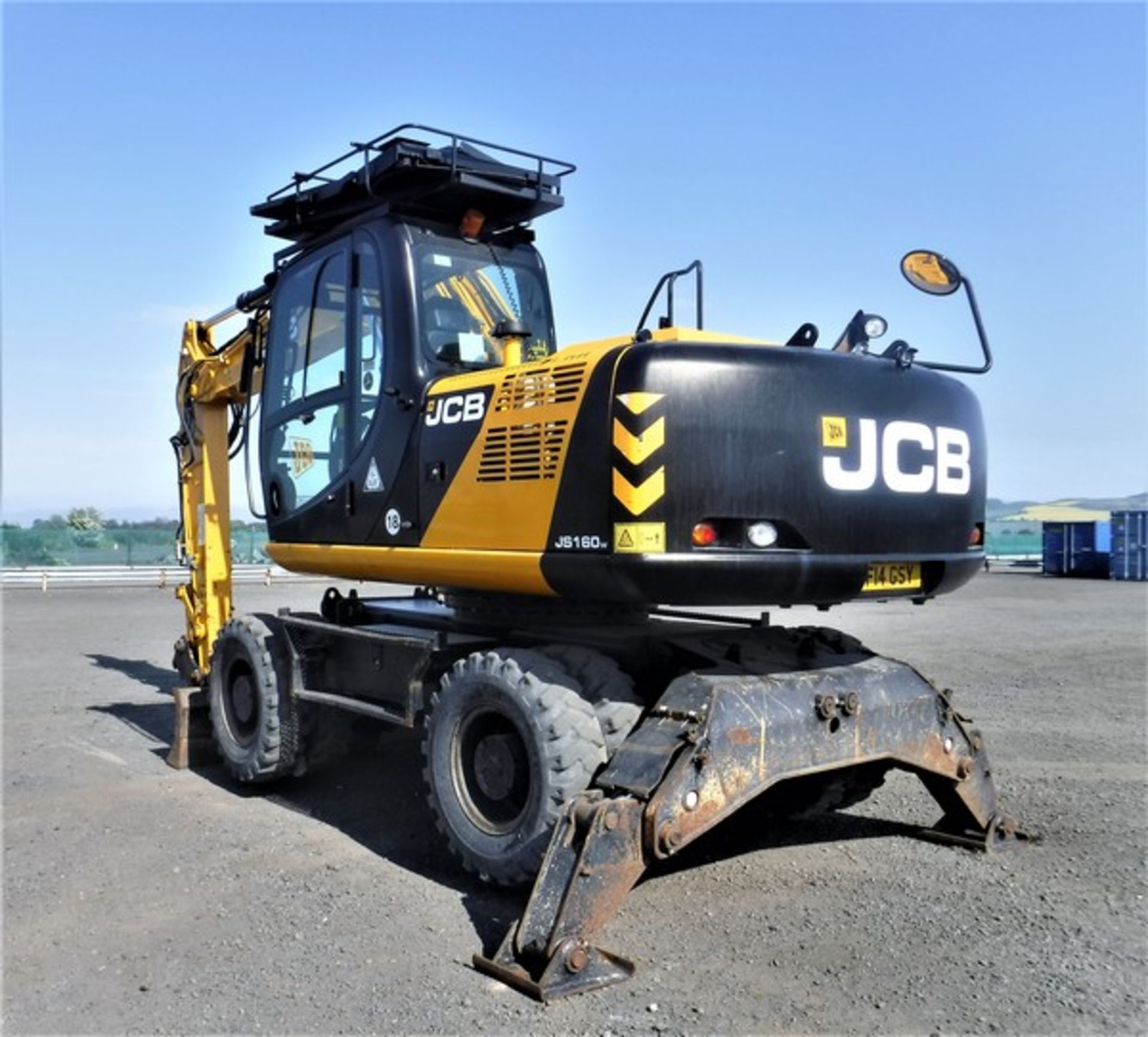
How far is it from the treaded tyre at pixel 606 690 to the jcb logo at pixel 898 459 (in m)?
1.30

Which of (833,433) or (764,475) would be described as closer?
(764,475)

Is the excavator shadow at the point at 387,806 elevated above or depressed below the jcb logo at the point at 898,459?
below

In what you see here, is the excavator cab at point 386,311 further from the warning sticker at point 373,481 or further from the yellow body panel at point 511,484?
the yellow body panel at point 511,484

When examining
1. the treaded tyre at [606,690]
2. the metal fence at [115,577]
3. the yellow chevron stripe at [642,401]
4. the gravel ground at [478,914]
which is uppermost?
the yellow chevron stripe at [642,401]

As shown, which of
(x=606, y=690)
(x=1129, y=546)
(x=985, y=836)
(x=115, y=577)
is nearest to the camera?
(x=606, y=690)

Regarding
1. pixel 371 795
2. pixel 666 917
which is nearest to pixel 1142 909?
pixel 666 917

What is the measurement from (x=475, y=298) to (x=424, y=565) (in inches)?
64.4

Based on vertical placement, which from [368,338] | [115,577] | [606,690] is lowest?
[115,577]

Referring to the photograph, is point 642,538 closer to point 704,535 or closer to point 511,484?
point 704,535

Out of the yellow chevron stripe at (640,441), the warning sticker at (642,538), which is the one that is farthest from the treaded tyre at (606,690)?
the yellow chevron stripe at (640,441)

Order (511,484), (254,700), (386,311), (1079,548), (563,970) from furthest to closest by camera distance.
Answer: (1079,548)
(254,700)
(386,311)
(511,484)
(563,970)

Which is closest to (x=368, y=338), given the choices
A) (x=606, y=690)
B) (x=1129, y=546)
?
(x=606, y=690)

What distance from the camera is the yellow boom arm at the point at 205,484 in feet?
28.4

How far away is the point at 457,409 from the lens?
5.62m
